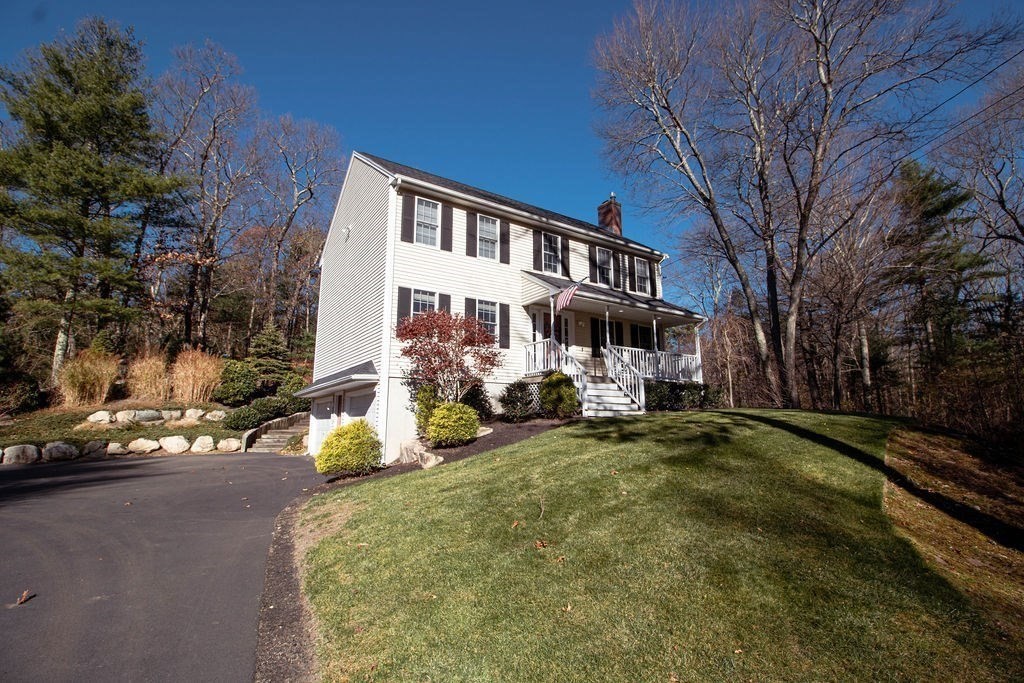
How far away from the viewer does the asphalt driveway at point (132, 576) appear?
3725 millimetres

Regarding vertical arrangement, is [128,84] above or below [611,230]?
above

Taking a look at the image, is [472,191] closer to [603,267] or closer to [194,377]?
[603,267]

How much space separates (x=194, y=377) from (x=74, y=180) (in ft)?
28.3

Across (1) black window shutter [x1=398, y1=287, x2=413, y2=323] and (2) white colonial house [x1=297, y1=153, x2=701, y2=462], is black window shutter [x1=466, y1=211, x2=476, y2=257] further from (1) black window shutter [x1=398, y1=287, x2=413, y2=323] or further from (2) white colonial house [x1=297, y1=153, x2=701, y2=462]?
(1) black window shutter [x1=398, y1=287, x2=413, y2=323]

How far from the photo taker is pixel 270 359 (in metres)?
21.8

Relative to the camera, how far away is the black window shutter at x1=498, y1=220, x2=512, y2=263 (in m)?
15.5

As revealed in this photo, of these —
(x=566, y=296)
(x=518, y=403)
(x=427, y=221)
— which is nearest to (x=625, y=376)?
(x=566, y=296)

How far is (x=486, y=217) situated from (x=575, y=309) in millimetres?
4442

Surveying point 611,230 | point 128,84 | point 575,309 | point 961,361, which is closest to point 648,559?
point 961,361

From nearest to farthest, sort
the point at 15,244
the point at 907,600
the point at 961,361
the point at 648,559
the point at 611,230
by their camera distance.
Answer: the point at 907,600, the point at 648,559, the point at 961,361, the point at 15,244, the point at 611,230

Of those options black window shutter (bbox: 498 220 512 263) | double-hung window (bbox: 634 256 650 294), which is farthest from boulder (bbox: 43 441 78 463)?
double-hung window (bbox: 634 256 650 294)

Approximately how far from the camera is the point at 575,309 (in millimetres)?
16516

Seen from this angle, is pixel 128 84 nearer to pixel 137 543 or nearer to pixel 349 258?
pixel 349 258

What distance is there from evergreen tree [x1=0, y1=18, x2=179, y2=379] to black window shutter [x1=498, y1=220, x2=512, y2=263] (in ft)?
49.2
